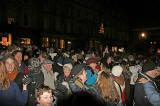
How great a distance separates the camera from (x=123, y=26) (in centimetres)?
4856

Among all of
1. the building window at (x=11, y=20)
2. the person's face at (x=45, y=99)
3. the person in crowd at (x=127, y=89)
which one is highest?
the building window at (x=11, y=20)

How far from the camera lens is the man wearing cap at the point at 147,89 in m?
3.06

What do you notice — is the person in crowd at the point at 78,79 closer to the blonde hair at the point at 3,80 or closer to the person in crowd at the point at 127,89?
the blonde hair at the point at 3,80

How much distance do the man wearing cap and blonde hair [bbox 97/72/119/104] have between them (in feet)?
1.62

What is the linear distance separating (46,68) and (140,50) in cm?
4140

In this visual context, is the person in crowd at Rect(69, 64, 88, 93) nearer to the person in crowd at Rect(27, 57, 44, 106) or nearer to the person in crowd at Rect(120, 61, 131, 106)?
the person in crowd at Rect(27, 57, 44, 106)

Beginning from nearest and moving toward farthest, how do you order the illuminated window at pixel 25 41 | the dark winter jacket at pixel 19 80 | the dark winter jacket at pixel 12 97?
the dark winter jacket at pixel 12 97, the dark winter jacket at pixel 19 80, the illuminated window at pixel 25 41

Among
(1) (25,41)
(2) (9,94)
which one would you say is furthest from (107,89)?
(1) (25,41)

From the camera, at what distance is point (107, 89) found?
3.33 meters

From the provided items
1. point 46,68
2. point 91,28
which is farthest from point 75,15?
point 46,68

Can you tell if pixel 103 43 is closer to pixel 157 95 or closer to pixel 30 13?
pixel 30 13

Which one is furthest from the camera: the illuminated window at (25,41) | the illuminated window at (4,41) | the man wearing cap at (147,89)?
the illuminated window at (25,41)

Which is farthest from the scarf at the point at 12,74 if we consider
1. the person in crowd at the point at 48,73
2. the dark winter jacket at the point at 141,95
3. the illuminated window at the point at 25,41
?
the illuminated window at the point at 25,41

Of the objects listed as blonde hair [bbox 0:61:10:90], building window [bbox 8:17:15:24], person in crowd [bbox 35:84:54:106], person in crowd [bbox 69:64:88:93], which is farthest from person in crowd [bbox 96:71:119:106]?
building window [bbox 8:17:15:24]
